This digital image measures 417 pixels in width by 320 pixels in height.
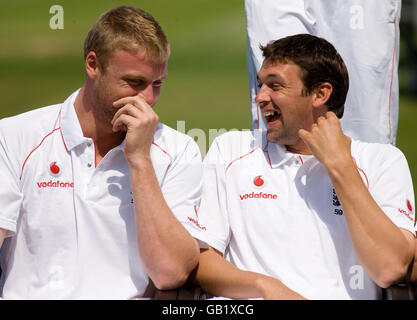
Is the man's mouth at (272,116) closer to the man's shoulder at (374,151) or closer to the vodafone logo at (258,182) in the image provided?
the vodafone logo at (258,182)

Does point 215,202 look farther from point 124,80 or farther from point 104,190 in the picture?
point 124,80

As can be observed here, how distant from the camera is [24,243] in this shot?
3352 millimetres

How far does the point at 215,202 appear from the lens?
358cm

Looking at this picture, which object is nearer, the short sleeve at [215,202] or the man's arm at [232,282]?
the man's arm at [232,282]

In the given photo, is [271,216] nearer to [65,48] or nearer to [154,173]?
[154,173]

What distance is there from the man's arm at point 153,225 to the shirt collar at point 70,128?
0.84 feet

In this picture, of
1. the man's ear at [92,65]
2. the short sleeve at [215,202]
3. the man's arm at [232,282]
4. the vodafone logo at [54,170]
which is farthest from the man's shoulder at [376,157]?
the vodafone logo at [54,170]

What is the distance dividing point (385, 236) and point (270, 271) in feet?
1.75

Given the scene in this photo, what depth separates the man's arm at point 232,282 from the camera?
3.17 m

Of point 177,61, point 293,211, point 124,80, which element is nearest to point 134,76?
point 124,80

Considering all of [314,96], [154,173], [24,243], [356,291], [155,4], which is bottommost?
[356,291]

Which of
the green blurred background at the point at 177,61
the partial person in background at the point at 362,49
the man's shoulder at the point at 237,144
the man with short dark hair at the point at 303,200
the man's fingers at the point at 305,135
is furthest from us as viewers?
the green blurred background at the point at 177,61
